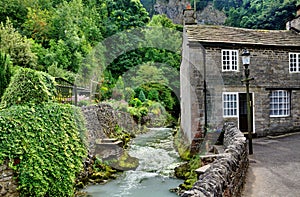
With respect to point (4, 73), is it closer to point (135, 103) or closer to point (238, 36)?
point (238, 36)

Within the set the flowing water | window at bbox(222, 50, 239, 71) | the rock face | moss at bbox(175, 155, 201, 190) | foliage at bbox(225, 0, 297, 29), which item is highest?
the rock face

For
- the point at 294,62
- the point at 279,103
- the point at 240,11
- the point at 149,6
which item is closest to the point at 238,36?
the point at 294,62

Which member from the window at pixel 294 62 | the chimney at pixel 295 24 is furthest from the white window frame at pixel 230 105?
the chimney at pixel 295 24

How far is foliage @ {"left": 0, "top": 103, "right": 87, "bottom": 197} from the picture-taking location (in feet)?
→ 25.4

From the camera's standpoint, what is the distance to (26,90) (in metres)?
8.80

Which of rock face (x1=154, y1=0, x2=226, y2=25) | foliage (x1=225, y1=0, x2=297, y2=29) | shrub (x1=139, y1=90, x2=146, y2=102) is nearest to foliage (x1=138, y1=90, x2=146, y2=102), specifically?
shrub (x1=139, y1=90, x2=146, y2=102)

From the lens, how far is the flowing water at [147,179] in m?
11.1

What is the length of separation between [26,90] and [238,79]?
10.8 m

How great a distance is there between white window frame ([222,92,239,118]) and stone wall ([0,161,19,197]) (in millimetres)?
10590

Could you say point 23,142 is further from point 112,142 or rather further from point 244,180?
point 112,142

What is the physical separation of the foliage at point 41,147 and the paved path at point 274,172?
215 inches

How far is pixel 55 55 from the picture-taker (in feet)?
92.1

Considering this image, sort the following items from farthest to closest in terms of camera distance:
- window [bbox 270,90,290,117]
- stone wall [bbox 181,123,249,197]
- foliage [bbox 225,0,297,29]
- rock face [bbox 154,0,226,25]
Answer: rock face [bbox 154,0,226,25]
foliage [bbox 225,0,297,29]
window [bbox 270,90,290,117]
stone wall [bbox 181,123,249,197]

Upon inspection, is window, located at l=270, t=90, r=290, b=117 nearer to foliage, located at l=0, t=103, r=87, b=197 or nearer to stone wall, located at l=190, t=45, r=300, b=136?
stone wall, located at l=190, t=45, r=300, b=136
